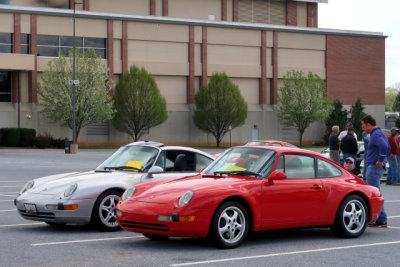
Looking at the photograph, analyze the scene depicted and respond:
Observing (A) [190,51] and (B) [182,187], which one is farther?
(A) [190,51]

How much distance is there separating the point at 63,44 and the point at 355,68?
1239 inches

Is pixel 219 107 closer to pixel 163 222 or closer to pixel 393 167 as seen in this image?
pixel 393 167

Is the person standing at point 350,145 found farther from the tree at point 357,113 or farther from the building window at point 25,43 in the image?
the tree at point 357,113

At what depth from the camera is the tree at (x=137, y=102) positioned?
62094 mm

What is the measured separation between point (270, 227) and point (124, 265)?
233 cm

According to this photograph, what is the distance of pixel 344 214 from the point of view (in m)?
10.2

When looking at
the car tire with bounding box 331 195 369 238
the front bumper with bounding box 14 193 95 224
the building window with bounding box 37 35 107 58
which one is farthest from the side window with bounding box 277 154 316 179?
the building window with bounding box 37 35 107 58

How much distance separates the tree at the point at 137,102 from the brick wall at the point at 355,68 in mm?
21106

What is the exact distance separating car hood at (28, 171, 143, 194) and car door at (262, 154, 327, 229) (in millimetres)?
2635

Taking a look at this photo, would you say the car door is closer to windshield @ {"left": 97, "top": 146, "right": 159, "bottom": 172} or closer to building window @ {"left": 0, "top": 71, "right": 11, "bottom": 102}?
windshield @ {"left": 97, "top": 146, "right": 159, "bottom": 172}

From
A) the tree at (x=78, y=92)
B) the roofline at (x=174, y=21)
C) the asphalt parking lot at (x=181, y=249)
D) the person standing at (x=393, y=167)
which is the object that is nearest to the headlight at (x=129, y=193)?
the asphalt parking lot at (x=181, y=249)

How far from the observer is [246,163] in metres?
9.78

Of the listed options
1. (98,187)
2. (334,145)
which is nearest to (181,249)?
(98,187)

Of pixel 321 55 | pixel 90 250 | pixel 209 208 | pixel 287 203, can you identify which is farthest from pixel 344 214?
pixel 321 55
